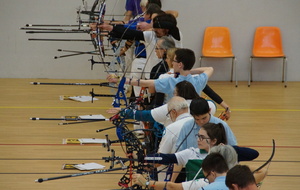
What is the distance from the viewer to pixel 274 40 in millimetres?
12266

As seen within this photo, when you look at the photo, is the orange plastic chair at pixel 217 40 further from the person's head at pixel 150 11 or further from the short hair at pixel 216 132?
the short hair at pixel 216 132

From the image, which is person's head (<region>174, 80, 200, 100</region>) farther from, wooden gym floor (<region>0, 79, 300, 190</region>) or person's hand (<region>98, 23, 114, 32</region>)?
wooden gym floor (<region>0, 79, 300, 190</region>)

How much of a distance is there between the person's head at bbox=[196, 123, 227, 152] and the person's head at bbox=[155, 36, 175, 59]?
2176mm

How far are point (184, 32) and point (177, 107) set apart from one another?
7.63 meters

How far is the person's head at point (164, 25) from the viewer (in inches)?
255

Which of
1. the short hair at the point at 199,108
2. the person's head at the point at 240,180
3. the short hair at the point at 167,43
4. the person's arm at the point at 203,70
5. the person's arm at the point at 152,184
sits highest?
the short hair at the point at 167,43

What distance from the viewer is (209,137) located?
13.3 ft

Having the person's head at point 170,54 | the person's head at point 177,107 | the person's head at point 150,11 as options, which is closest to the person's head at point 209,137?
the person's head at point 177,107

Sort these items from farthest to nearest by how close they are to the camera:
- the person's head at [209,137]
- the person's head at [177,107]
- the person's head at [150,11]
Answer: the person's head at [150,11] → the person's head at [177,107] → the person's head at [209,137]

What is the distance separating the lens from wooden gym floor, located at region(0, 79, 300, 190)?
636 cm

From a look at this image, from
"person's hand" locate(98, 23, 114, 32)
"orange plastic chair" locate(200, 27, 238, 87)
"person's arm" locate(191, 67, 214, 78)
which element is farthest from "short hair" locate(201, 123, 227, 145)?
"orange plastic chair" locate(200, 27, 238, 87)

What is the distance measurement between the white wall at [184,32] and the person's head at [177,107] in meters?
7.44

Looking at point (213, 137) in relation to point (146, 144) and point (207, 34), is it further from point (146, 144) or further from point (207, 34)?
point (207, 34)

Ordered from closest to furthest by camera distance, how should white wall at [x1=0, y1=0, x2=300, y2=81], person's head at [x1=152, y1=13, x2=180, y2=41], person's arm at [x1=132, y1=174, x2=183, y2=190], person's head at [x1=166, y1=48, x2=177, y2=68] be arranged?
person's arm at [x1=132, y1=174, x2=183, y2=190], person's head at [x1=166, y1=48, x2=177, y2=68], person's head at [x1=152, y1=13, x2=180, y2=41], white wall at [x1=0, y1=0, x2=300, y2=81]
